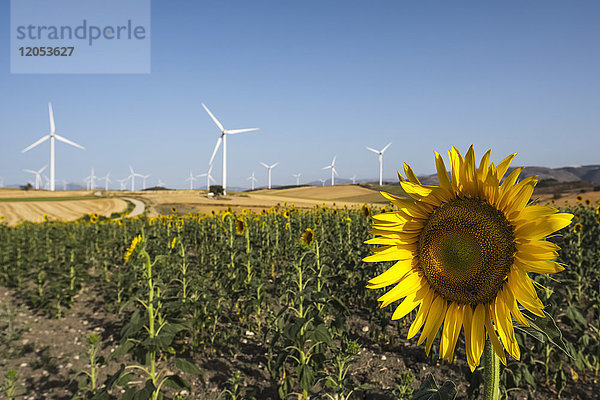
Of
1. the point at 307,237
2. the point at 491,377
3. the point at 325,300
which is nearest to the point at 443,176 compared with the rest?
the point at 491,377

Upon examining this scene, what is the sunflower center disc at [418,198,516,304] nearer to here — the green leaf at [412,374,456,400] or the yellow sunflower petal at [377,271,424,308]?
the yellow sunflower petal at [377,271,424,308]

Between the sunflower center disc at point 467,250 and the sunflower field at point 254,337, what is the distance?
21 centimetres

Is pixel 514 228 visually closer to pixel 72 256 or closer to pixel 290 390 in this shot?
pixel 290 390

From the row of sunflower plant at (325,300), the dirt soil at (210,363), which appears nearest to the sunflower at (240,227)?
the row of sunflower plant at (325,300)

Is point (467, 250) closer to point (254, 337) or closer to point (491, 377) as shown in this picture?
point (491, 377)

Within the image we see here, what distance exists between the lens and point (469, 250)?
1.31m

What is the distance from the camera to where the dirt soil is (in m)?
4.77

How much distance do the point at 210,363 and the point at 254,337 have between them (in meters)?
1.07

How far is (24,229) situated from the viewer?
608 inches

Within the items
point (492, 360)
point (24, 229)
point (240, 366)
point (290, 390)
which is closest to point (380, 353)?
point (290, 390)

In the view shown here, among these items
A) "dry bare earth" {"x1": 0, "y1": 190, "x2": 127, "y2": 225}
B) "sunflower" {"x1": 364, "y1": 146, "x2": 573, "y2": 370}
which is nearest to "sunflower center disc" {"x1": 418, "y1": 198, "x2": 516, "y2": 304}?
"sunflower" {"x1": 364, "y1": 146, "x2": 573, "y2": 370}

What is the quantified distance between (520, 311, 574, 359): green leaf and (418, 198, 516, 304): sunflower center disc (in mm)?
147

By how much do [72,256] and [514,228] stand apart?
11187 mm

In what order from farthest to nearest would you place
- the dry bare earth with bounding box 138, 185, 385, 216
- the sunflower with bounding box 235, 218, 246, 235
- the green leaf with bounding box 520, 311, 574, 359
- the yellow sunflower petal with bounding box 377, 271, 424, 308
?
the dry bare earth with bounding box 138, 185, 385, 216
the sunflower with bounding box 235, 218, 246, 235
the yellow sunflower petal with bounding box 377, 271, 424, 308
the green leaf with bounding box 520, 311, 574, 359
